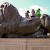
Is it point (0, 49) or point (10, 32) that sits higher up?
point (10, 32)

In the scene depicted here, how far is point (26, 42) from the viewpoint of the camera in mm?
1437

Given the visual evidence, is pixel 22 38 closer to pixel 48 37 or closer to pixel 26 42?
pixel 26 42

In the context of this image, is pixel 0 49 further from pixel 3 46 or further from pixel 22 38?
pixel 22 38

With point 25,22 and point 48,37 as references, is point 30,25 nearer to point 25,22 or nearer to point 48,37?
point 25,22

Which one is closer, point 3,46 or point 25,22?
point 3,46

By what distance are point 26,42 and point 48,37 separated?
0.61 ft

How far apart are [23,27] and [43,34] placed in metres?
0.17

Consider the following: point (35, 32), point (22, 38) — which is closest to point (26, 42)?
point (22, 38)

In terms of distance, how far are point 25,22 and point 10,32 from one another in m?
0.15

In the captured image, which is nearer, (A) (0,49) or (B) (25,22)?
(A) (0,49)

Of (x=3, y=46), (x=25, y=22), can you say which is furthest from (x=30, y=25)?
(x=3, y=46)

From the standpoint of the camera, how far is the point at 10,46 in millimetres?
1453

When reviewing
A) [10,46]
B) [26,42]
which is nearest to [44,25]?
[26,42]

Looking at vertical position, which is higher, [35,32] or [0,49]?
[35,32]
